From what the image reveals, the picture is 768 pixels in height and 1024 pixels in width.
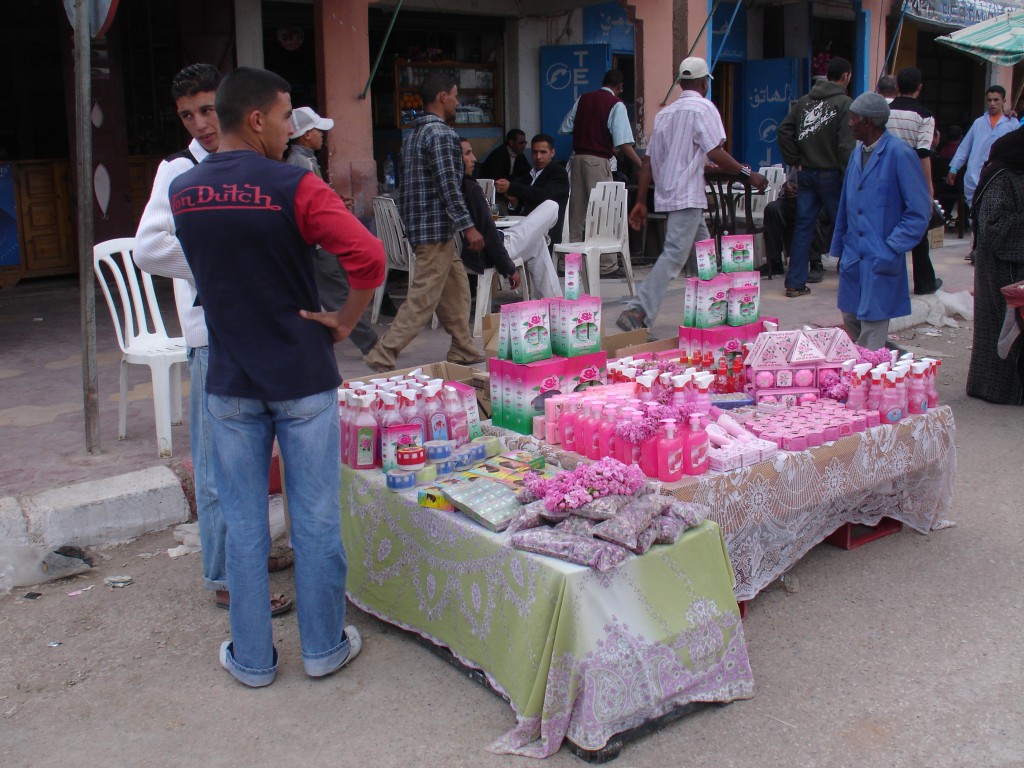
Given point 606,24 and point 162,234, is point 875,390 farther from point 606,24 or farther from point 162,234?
point 606,24

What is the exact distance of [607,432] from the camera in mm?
3705

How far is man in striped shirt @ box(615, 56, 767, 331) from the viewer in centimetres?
736

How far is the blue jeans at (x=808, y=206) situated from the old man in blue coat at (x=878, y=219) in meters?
3.16

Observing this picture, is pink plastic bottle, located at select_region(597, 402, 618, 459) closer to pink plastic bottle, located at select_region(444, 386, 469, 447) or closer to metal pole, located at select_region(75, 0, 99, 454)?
pink plastic bottle, located at select_region(444, 386, 469, 447)

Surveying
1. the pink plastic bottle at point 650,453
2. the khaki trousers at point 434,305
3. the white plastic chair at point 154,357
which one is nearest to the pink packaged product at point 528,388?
the pink plastic bottle at point 650,453

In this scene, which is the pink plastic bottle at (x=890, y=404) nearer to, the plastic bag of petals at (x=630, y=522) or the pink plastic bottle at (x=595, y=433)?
the pink plastic bottle at (x=595, y=433)

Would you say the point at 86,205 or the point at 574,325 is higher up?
the point at 86,205

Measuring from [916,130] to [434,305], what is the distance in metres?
4.75

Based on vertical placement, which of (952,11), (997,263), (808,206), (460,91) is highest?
(952,11)

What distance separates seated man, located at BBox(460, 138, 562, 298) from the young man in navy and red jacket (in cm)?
352

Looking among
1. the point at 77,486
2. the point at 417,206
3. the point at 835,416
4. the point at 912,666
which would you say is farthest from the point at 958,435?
the point at 77,486

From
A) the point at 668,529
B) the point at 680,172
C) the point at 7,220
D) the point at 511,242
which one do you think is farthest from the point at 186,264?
the point at 7,220

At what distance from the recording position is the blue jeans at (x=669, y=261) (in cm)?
737

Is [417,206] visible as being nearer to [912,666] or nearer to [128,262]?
[128,262]
